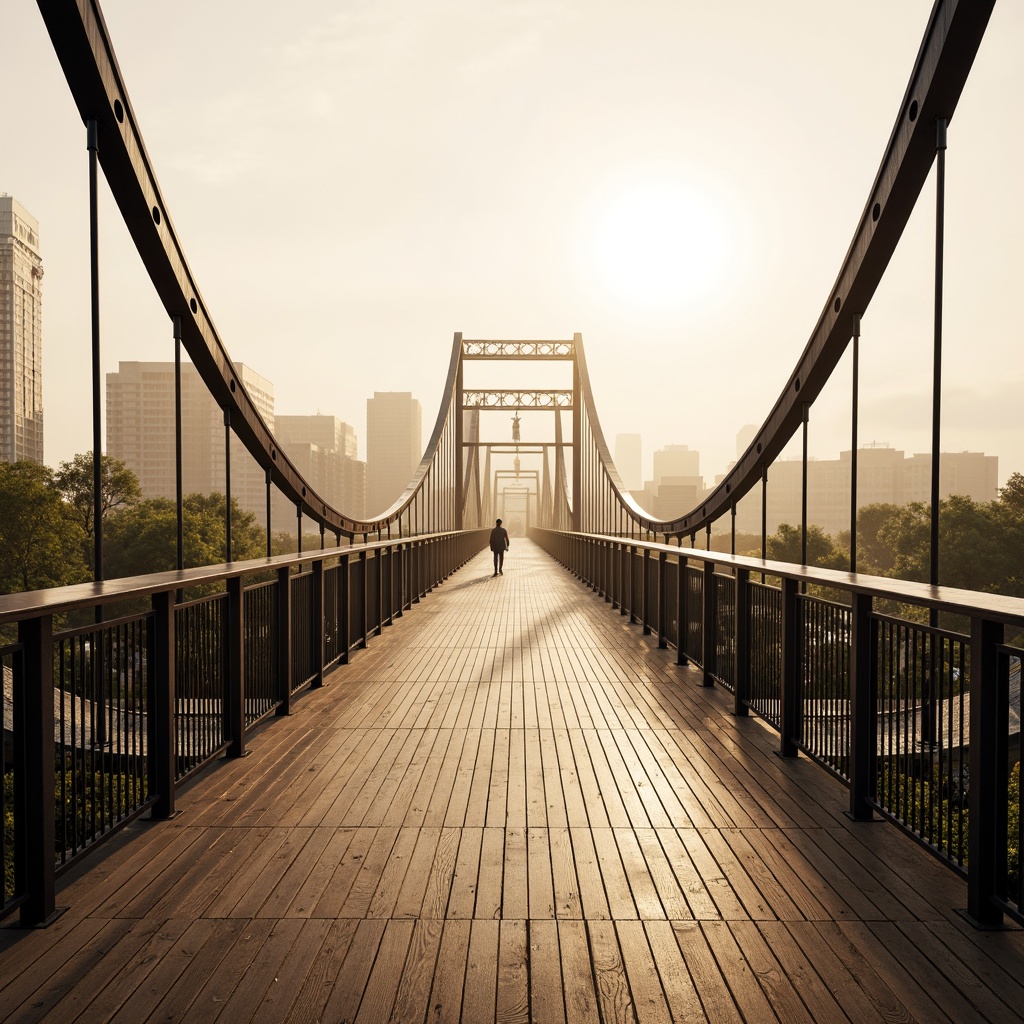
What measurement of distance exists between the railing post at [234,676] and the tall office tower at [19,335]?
4750cm

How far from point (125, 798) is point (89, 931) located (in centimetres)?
82

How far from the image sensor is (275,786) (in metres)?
3.84

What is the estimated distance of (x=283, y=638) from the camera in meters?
5.12

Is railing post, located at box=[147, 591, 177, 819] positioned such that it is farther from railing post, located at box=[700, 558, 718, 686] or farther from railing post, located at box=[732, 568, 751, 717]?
railing post, located at box=[700, 558, 718, 686]

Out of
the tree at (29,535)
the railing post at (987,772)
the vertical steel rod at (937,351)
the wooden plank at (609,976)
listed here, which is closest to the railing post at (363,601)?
the vertical steel rod at (937,351)

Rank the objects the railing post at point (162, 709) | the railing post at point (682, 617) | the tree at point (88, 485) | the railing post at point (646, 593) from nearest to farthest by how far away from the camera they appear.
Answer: the railing post at point (162, 709) → the railing post at point (682, 617) → the railing post at point (646, 593) → the tree at point (88, 485)

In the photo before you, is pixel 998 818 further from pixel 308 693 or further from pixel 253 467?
pixel 253 467

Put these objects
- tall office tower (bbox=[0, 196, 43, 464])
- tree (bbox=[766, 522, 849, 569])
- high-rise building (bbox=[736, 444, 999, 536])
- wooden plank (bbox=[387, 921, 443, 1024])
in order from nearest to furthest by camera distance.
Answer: wooden plank (bbox=[387, 921, 443, 1024])
tree (bbox=[766, 522, 849, 569])
tall office tower (bbox=[0, 196, 43, 464])
high-rise building (bbox=[736, 444, 999, 536])

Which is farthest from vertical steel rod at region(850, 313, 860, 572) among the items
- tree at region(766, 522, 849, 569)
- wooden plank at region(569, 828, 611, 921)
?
tree at region(766, 522, 849, 569)

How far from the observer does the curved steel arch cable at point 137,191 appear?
13.8ft

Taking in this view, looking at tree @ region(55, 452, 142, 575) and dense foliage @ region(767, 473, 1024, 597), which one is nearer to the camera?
dense foliage @ region(767, 473, 1024, 597)

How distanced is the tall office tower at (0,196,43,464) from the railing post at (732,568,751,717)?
158 ft

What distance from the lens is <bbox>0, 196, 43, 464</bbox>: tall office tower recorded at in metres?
49.9

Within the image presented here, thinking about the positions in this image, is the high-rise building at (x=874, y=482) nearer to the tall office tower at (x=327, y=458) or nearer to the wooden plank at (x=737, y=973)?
the tall office tower at (x=327, y=458)
